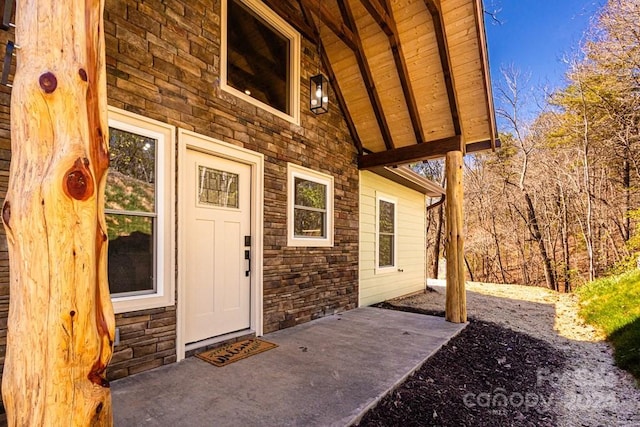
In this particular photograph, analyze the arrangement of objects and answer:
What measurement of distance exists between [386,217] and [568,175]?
24.2 feet

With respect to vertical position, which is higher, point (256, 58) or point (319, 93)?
point (256, 58)

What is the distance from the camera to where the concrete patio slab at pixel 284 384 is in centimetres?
218

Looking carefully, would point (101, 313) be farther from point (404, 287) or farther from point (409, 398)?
point (404, 287)

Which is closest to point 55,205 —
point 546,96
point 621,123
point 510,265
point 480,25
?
point 480,25

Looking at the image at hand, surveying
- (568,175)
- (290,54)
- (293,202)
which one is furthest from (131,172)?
(568,175)

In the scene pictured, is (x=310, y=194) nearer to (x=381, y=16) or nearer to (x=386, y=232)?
(x=381, y=16)

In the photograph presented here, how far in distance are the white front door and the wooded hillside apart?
979cm

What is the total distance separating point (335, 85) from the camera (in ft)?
17.4

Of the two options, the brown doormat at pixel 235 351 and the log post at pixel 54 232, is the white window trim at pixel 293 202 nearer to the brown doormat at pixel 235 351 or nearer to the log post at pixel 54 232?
the brown doormat at pixel 235 351

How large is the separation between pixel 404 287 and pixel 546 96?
8370mm

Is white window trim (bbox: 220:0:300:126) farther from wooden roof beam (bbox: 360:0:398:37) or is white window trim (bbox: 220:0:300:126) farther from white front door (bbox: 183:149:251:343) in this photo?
wooden roof beam (bbox: 360:0:398:37)

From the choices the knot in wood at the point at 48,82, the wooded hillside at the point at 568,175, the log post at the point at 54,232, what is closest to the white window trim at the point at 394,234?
the log post at the point at 54,232

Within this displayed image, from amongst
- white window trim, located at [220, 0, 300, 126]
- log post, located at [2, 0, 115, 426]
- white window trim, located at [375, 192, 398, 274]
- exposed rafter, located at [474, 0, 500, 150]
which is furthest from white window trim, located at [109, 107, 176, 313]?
white window trim, located at [375, 192, 398, 274]

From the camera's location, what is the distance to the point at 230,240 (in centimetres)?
369
